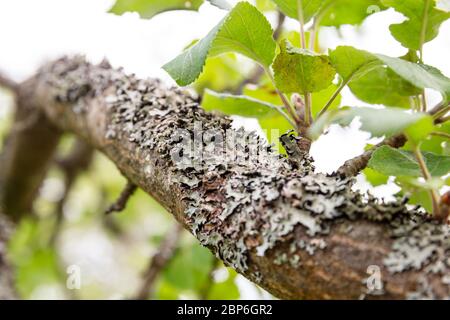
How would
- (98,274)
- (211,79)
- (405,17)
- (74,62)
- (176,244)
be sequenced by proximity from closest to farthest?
(405,17)
(74,62)
(176,244)
(211,79)
(98,274)

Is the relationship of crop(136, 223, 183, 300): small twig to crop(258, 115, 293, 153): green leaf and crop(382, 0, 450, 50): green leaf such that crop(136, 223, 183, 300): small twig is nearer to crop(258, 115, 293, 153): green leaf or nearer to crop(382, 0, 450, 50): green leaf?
crop(258, 115, 293, 153): green leaf

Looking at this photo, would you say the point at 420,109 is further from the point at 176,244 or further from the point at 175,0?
the point at 176,244

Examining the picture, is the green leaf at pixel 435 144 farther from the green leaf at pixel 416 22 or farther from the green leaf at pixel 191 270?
the green leaf at pixel 191 270

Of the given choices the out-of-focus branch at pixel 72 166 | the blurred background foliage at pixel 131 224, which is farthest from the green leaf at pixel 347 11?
the out-of-focus branch at pixel 72 166

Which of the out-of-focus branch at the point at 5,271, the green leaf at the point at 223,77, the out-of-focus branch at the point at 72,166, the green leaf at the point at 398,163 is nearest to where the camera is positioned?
the green leaf at the point at 398,163

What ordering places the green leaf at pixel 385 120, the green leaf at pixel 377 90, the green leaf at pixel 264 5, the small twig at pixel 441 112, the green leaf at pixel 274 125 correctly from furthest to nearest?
the green leaf at pixel 264 5 → the green leaf at pixel 274 125 → the green leaf at pixel 377 90 → the small twig at pixel 441 112 → the green leaf at pixel 385 120

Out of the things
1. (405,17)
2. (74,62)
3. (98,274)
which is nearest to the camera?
(405,17)

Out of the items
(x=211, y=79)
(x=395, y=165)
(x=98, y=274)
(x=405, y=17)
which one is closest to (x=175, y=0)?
(x=405, y=17)
